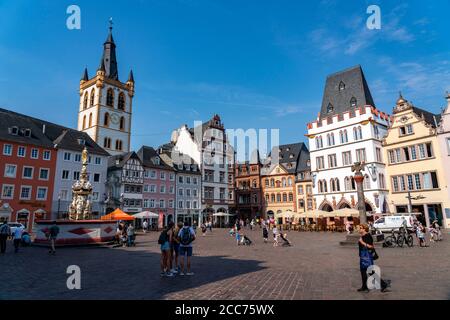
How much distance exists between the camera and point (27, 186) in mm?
42781

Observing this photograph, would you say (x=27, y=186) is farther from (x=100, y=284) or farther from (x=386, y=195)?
(x=386, y=195)

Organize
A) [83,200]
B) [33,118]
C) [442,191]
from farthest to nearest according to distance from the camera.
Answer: [33,118]
[442,191]
[83,200]

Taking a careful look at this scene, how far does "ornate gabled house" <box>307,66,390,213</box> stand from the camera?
1714 inches

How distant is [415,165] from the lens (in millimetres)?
41375

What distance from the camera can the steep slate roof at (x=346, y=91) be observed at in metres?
47.9

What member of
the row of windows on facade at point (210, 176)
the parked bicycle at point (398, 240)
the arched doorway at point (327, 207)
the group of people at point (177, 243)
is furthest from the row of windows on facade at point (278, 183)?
the group of people at point (177, 243)

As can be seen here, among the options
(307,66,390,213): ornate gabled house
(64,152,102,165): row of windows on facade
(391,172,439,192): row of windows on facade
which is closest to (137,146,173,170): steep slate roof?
(64,152,102,165): row of windows on facade

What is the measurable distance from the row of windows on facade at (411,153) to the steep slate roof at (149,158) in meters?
39.4

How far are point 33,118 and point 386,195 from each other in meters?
55.7

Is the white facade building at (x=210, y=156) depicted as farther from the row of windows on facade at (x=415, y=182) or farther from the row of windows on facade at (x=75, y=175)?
the row of windows on facade at (x=415, y=182)

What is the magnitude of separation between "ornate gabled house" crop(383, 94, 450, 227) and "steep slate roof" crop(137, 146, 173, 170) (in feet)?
128

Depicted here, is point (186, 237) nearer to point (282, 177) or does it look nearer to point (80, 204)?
point (80, 204)

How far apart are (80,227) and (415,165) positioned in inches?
1604
